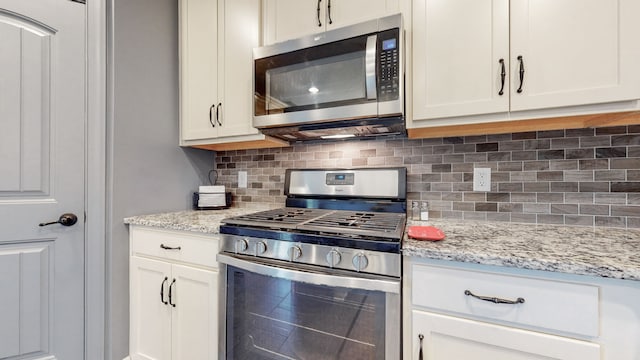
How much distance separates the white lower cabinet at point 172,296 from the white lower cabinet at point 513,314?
3.02 feet

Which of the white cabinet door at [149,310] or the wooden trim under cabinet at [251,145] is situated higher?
the wooden trim under cabinet at [251,145]

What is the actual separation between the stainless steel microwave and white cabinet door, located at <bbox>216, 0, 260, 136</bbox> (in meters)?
0.15

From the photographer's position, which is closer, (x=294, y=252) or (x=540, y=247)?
(x=540, y=247)

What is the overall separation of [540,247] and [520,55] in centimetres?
75

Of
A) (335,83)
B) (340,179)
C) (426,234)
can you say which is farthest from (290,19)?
(426,234)

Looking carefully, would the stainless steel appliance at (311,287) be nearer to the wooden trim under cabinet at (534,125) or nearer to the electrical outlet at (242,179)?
the wooden trim under cabinet at (534,125)

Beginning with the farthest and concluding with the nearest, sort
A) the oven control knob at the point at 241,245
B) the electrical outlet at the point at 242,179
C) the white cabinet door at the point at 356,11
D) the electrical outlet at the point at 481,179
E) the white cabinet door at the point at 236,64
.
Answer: the electrical outlet at the point at 242,179
the white cabinet door at the point at 236,64
the electrical outlet at the point at 481,179
the white cabinet door at the point at 356,11
the oven control knob at the point at 241,245

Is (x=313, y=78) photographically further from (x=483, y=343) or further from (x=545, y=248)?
(x=483, y=343)

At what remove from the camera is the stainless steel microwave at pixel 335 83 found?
1181 millimetres

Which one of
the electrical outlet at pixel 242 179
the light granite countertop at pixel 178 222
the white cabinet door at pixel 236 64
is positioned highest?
the white cabinet door at pixel 236 64

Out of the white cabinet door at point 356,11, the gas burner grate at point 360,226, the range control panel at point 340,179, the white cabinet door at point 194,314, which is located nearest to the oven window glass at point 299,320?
the white cabinet door at point 194,314

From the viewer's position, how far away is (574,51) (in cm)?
99

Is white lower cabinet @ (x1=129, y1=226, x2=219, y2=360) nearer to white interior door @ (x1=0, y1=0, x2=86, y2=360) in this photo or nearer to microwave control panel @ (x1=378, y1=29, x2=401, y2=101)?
white interior door @ (x1=0, y1=0, x2=86, y2=360)

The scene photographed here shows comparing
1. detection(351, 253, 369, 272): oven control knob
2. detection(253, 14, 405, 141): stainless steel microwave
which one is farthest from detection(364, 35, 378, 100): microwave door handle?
detection(351, 253, 369, 272): oven control knob
